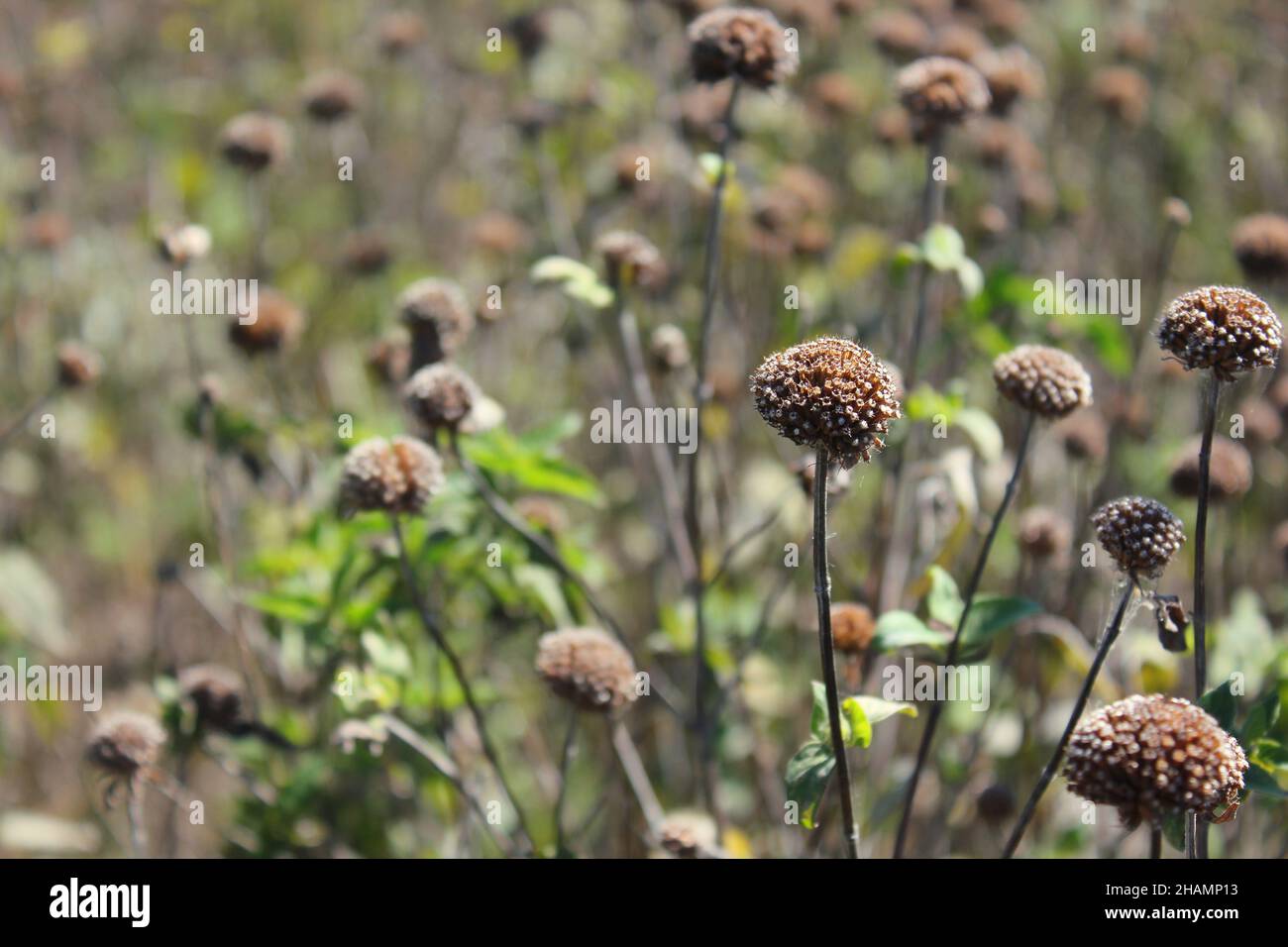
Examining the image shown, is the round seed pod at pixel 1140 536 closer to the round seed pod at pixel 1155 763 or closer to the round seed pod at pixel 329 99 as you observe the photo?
the round seed pod at pixel 1155 763

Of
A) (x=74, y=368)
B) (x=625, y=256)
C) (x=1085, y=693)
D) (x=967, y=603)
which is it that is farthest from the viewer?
(x=74, y=368)

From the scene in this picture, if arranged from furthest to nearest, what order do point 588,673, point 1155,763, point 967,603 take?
point 588,673
point 967,603
point 1155,763

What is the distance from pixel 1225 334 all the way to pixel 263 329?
203 centimetres

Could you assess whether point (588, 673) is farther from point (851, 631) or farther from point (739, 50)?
point (739, 50)

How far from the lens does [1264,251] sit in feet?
9.21

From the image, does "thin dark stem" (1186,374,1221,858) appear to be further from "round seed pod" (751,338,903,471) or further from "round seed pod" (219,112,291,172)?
"round seed pod" (219,112,291,172)

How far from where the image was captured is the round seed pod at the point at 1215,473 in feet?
8.84

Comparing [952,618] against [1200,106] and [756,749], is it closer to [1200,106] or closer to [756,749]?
[756,749]

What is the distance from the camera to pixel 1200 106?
491 centimetres

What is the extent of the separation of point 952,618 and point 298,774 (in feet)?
4.23

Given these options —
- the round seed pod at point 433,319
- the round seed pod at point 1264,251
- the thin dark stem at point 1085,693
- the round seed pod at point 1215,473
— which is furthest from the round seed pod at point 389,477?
the round seed pod at point 1264,251

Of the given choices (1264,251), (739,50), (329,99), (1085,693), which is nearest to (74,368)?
(329,99)

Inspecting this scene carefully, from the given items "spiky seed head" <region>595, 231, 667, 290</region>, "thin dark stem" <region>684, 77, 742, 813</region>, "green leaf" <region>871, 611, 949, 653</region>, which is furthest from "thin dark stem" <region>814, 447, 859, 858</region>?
"spiky seed head" <region>595, 231, 667, 290</region>
